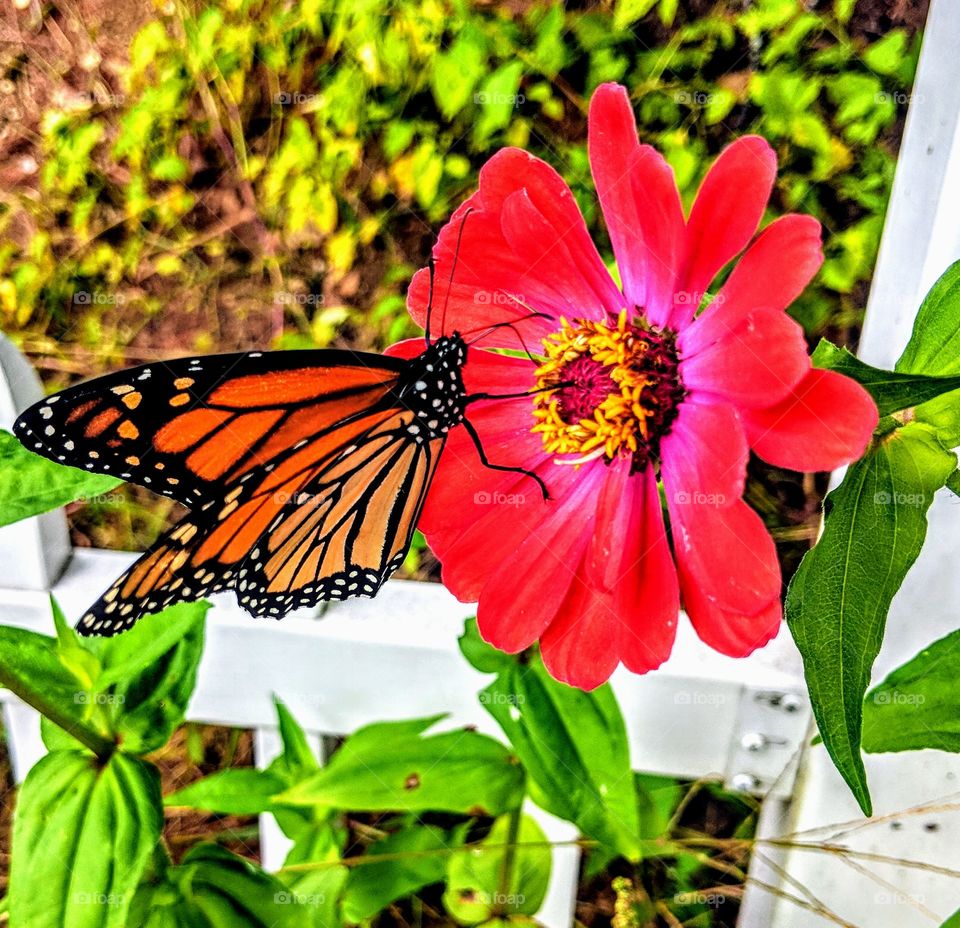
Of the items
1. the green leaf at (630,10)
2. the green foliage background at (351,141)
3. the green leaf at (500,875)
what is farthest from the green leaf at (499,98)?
the green leaf at (500,875)

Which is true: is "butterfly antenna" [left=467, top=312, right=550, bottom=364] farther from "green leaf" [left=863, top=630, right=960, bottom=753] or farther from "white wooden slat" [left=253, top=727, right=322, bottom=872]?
"white wooden slat" [left=253, top=727, right=322, bottom=872]

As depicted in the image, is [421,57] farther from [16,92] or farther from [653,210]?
[653,210]

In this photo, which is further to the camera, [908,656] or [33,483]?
[908,656]

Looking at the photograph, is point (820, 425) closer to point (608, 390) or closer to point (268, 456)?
point (608, 390)

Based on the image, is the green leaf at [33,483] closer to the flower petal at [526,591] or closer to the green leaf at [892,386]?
the flower petal at [526,591]

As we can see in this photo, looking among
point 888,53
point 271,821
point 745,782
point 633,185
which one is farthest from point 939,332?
point 271,821
